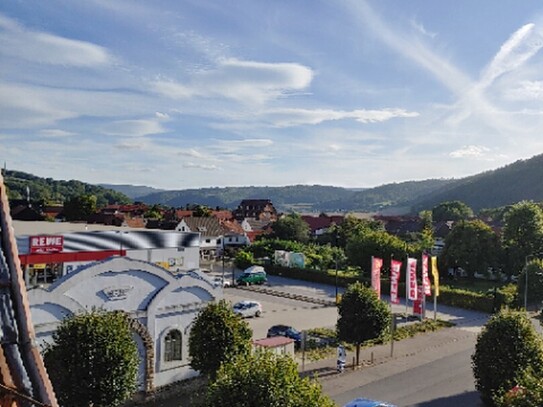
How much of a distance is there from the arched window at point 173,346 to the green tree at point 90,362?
476 centimetres

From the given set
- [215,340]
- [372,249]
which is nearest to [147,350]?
[215,340]

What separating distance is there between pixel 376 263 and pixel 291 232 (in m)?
49.5

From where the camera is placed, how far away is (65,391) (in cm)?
1609

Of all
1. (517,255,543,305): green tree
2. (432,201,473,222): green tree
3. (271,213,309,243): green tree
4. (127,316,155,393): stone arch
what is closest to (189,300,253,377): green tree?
(127,316,155,393): stone arch

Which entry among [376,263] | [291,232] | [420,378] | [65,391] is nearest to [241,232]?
[291,232]

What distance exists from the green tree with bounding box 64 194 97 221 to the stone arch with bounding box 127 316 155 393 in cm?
8185

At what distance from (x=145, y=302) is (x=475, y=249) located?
136 ft

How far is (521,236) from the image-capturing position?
54719 millimetres

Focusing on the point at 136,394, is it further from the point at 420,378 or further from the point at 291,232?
the point at 291,232

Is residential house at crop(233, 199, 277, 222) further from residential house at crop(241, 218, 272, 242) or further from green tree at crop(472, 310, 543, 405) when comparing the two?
green tree at crop(472, 310, 543, 405)

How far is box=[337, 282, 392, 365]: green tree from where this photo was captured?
2533 cm

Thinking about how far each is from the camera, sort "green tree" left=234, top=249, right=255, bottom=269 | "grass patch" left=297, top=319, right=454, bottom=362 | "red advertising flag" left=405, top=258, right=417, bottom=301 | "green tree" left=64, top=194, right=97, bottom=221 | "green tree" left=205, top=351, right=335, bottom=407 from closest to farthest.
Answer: "green tree" left=205, top=351, right=335, bottom=407 < "grass patch" left=297, top=319, right=454, bottom=362 < "red advertising flag" left=405, top=258, right=417, bottom=301 < "green tree" left=234, top=249, right=255, bottom=269 < "green tree" left=64, top=194, right=97, bottom=221

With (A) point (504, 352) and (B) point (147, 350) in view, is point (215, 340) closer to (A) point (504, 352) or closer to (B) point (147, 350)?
(B) point (147, 350)

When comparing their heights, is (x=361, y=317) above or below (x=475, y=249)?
below
